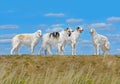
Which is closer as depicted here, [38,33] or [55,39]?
[38,33]

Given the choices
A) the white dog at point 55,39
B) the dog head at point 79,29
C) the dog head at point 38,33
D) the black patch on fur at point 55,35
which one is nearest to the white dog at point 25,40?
the dog head at point 38,33

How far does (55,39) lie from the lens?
31281 mm

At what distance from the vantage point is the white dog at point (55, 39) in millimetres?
31141

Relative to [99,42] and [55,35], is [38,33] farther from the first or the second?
[99,42]

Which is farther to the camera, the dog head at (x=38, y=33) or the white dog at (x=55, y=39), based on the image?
the white dog at (x=55, y=39)

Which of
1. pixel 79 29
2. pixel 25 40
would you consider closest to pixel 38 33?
pixel 25 40

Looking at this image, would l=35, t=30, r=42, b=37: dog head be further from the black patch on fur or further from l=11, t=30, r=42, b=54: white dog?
the black patch on fur

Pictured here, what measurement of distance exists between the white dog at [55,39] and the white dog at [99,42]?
167 cm

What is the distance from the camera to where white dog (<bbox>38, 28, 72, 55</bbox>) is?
102ft

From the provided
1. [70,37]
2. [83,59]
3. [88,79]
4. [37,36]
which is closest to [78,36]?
[70,37]

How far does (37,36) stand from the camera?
30875mm

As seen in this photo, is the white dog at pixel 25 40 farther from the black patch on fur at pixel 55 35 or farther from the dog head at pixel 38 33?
the black patch on fur at pixel 55 35

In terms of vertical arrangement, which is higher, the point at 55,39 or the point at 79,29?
the point at 79,29

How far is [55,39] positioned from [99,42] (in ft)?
9.83
